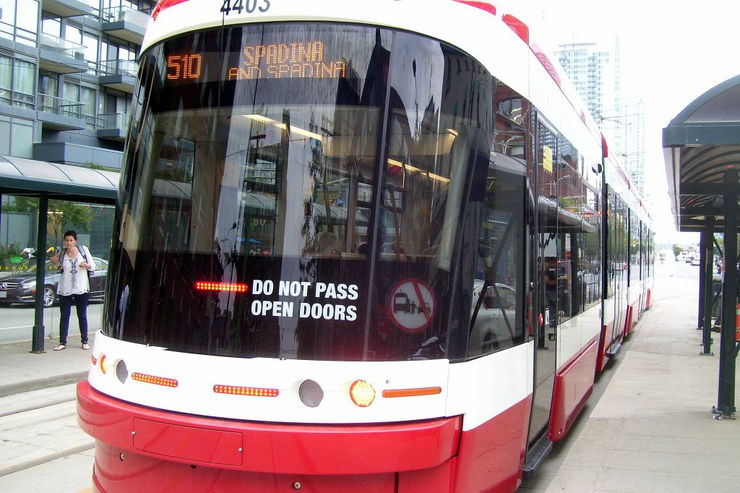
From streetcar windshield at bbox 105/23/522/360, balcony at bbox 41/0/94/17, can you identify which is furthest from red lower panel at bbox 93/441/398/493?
balcony at bbox 41/0/94/17

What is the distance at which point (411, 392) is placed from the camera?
3.42 meters

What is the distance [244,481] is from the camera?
341 cm

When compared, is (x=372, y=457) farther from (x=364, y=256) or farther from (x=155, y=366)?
(x=155, y=366)

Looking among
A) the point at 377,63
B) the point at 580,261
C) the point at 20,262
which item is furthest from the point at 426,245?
the point at 20,262

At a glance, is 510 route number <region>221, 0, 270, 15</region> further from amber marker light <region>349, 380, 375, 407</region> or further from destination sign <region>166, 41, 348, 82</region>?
amber marker light <region>349, 380, 375, 407</region>

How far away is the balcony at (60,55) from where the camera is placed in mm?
35859

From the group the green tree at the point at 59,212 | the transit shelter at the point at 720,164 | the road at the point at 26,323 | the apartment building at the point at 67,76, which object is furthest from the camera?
the apartment building at the point at 67,76

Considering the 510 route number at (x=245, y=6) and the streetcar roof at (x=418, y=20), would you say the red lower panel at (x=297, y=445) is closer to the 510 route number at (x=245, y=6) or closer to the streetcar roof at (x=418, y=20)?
the streetcar roof at (x=418, y=20)

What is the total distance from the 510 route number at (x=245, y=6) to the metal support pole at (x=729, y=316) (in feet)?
20.2

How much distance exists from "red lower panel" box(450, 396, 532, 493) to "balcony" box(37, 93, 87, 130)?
37018 mm

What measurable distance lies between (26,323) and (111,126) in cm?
2897

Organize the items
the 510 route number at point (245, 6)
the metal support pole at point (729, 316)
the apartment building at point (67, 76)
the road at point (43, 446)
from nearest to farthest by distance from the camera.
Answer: the 510 route number at point (245, 6)
the road at point (43, 446)
the metal support pole at point (729, 316)
the apartment building at point (67, 76)

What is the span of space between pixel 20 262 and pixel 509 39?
67.3ft

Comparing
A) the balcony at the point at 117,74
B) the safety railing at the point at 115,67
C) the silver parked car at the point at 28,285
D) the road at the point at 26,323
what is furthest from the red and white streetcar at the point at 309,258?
the safety railing at the point at 115,67
